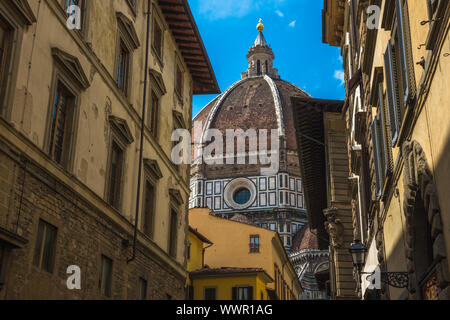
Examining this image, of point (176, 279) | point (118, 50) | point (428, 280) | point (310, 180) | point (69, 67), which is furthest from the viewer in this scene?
point (310, 180)

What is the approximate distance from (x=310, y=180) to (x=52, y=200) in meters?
19.7

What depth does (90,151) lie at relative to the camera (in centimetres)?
1361

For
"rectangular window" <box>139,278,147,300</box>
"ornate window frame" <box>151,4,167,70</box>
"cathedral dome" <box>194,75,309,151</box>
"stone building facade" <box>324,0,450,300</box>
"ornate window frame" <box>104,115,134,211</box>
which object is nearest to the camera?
"stone building facade" <box>324,0,450,300</box>

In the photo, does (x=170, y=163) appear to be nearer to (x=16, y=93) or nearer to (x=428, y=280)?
(x=16, y=93)

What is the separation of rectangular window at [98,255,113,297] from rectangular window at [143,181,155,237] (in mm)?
2973

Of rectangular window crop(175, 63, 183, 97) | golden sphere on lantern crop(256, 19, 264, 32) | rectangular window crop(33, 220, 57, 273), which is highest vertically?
golden sphere on lantern crop(256, 19, 264, 32)

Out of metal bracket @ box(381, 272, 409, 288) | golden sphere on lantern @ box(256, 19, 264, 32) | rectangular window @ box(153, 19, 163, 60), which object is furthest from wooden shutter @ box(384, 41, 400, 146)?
golden sphere on lantern @ box(256, 19, 264, 32)

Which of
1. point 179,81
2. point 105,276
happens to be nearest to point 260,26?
point 179,81

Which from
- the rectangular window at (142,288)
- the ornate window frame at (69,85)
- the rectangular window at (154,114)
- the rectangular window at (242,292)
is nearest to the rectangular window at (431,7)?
the ornate window frame at (69,85)

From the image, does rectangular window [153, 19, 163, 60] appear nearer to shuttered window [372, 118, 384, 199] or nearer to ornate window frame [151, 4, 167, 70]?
ornate window frame [151, 4, 167, 70]

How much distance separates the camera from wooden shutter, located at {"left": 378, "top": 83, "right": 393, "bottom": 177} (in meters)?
10.9

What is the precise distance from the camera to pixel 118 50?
52.1ft

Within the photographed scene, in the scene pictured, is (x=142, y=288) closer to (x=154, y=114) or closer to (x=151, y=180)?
(x=151, y=180)

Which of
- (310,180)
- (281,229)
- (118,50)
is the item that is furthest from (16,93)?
(281,229)
